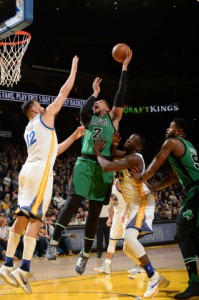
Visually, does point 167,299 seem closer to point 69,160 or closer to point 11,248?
point 11,248

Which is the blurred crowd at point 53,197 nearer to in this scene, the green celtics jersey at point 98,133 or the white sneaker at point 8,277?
the green celtics jersey at point 98,133

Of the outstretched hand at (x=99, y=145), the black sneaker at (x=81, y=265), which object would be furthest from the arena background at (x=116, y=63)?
the outstretched hand at (x=99, y=145)

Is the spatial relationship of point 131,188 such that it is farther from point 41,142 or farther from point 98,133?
point 41,142

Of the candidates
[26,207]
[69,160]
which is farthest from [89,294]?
[69,160]

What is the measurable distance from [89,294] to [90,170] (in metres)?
1.66

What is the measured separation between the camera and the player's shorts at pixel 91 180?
685 cm

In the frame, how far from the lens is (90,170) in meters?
6.91

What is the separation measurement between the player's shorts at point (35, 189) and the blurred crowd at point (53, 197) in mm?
5585

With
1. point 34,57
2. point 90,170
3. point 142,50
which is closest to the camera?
point 90,170

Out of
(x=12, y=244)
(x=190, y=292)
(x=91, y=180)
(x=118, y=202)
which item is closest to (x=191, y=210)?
(x=190, y=292)

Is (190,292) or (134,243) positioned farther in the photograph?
(134,243)

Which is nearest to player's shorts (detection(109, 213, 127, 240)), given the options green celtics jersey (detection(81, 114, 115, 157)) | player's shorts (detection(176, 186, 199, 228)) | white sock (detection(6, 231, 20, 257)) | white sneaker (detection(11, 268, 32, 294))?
green celtics jersey (detection(81, 114, 115, 157))

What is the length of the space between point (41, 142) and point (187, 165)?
1920 millimetres

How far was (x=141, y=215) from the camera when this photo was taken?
6699 millimetres
